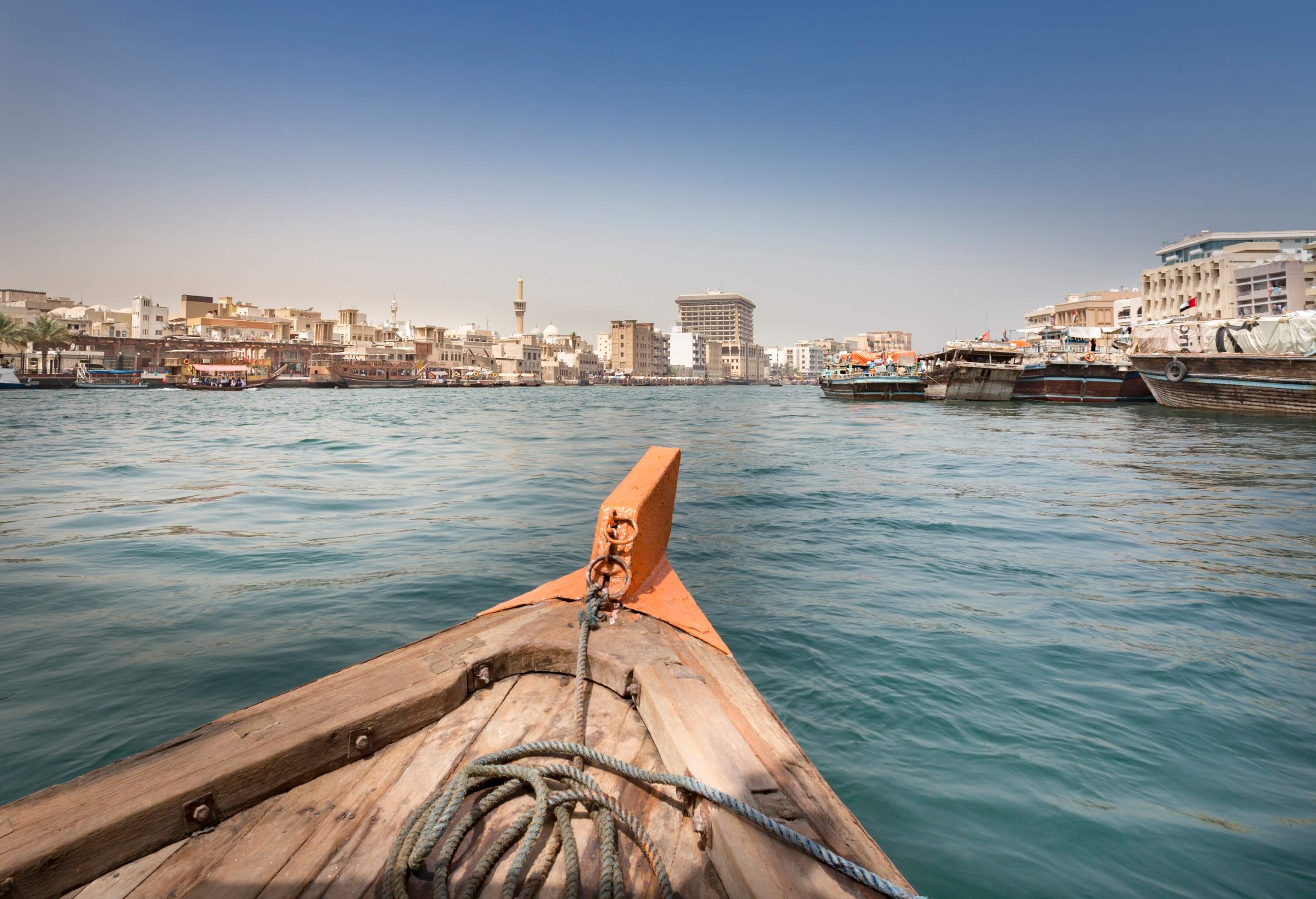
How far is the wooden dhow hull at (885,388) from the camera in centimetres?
3969

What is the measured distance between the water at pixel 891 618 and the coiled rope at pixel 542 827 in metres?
1.37

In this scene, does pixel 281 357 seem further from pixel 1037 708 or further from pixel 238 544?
pixel 1037 708

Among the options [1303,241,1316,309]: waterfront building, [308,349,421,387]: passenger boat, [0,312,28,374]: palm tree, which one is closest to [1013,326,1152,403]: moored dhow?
[1303,241,1316,309]: waterfront building

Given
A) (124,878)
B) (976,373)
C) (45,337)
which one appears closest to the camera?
(124,878)

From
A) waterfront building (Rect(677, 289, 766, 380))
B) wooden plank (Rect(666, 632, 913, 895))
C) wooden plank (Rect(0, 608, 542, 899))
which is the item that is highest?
waterfront building (Rect(677, 289, 766, 380))

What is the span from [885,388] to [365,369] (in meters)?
73.3

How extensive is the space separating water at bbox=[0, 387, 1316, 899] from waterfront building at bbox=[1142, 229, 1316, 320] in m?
49.0

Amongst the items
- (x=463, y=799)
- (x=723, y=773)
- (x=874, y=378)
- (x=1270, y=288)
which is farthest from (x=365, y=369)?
(x=723, y=773)

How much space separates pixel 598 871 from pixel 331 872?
0.61 metres

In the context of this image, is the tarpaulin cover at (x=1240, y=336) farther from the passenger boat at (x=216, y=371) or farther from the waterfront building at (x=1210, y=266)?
the passenger boat at (x=216, y=371)

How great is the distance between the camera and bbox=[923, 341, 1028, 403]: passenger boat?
35.7 metres

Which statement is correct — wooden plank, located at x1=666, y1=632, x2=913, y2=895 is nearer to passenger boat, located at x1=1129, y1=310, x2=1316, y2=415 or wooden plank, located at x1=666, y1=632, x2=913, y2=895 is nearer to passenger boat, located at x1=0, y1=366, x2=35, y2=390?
passenger boat, located at x1=1129, y1=310, x2=1316, y2=415

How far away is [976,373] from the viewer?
35906mm

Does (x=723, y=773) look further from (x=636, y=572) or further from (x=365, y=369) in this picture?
(x=365, y=369)
